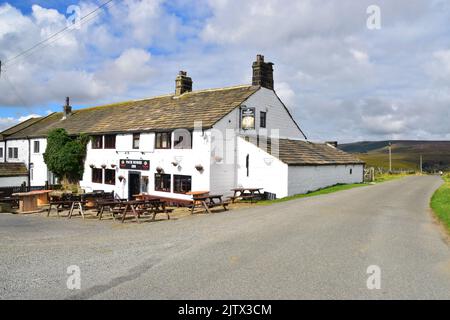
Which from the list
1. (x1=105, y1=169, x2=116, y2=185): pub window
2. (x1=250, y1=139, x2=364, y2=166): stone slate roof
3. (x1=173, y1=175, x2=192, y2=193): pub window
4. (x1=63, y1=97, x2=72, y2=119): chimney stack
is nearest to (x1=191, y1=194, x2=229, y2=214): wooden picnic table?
(x1=173, y1=175, x2=192, y2=193): pub window

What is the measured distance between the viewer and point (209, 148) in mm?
21609

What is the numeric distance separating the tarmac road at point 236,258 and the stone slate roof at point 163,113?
10582 mm

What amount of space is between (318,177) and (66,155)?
20745 mm

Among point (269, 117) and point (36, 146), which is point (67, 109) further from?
point (269, 117)

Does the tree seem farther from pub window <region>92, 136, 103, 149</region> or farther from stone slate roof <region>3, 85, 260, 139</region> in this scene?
stone slate roof <region>3, 85, 260, 139</region>

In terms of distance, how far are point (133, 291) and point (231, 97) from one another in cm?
2016

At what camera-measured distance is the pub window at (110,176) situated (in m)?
28.2

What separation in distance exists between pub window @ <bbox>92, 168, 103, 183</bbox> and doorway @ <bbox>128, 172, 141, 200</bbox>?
12.7 ft

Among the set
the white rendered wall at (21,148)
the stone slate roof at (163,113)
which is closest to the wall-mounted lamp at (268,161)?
the stone slate roof at (163,113)

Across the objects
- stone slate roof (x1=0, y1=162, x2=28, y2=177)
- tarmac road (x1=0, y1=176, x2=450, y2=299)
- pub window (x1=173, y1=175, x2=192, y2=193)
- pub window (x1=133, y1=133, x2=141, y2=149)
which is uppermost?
A: pub window (x1=133, y1=133, x2=141, y2=149)

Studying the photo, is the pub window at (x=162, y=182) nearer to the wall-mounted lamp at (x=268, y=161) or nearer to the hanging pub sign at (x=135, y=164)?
the hanging pub sign at (x=135, y=164)

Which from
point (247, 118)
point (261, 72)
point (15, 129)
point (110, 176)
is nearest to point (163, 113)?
point (110, 176)

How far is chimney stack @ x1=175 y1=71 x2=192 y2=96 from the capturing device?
3059 cm

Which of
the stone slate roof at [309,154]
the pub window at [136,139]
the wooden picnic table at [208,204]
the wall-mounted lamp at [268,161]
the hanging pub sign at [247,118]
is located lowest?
the wooden picnic table at [208,204]
